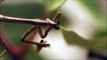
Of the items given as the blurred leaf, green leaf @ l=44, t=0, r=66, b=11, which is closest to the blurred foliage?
the blurred leaf

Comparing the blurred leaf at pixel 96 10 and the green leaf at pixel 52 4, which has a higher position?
the green leaf at pixel 52 4

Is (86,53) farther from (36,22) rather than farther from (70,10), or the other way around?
(36,22)

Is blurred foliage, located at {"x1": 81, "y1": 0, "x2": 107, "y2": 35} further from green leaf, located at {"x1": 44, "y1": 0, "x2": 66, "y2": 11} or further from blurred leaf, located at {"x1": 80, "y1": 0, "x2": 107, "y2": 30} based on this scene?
green leaf, located at {"x1": 44, "y1": 0, "x2": 66, "y2": 11}

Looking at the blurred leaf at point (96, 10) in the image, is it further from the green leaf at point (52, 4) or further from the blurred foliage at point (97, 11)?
the green leaf at point (52, 4)

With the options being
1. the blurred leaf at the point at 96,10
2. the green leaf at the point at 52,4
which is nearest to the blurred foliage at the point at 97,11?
the blurred leaf at the point at 96,10

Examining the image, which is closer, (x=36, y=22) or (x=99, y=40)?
(x=36, y=22)

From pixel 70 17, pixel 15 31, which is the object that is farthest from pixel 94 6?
pixel 15 31

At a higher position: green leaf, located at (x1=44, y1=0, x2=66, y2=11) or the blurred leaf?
green leaf, located at (x1=44, y1=0, x2=66, y2=11)

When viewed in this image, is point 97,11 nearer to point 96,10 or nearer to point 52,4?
point 96,10

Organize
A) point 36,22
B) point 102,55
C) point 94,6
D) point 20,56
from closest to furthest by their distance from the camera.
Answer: point 36,22
point 20,56
point 94,6
point 102,55

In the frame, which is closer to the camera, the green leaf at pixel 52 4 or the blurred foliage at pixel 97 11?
the green leaf at pixel 52 4

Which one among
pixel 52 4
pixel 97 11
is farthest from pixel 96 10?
pixel 52 4
